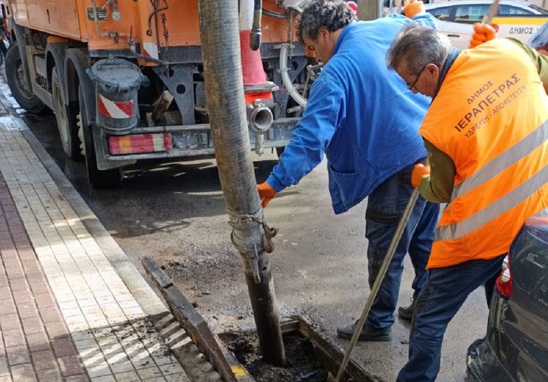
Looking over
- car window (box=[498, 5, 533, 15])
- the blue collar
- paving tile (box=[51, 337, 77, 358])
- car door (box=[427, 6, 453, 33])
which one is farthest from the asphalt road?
car window (box=[498, 5, 533, 15])

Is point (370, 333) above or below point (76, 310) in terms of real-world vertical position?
below

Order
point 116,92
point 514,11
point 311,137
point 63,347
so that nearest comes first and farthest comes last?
point 311,137, point 63,347, point 116,92, point 514,11

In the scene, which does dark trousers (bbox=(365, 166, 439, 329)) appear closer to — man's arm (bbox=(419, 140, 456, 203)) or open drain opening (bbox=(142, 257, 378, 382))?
open drain opening (bbox=(142, 257, 378, 382))

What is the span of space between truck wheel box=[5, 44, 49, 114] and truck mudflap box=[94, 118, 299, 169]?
17.0ft

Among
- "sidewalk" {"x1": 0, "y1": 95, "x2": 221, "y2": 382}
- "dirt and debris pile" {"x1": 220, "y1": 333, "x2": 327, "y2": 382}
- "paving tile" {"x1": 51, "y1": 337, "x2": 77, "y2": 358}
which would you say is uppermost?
"paving tile" {"x1": 51, "y1": 337, "x2": 77, "y2": 358}

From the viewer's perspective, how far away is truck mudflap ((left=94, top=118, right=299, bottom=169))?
230 inches

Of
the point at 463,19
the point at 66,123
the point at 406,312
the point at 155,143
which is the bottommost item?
the point at 406,312

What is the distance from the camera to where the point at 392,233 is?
3562 millimetres

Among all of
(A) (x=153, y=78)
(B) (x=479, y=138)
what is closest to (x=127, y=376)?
(B) (x=479, y=138)

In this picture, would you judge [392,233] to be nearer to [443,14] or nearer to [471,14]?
[471,14]

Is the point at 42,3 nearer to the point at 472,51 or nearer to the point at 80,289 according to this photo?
the point at 80,289

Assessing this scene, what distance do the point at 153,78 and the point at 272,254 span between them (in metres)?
2.33

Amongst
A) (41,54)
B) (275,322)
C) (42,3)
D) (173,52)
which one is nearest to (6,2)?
(41,54)

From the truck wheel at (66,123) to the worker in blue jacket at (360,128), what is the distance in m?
4.38
